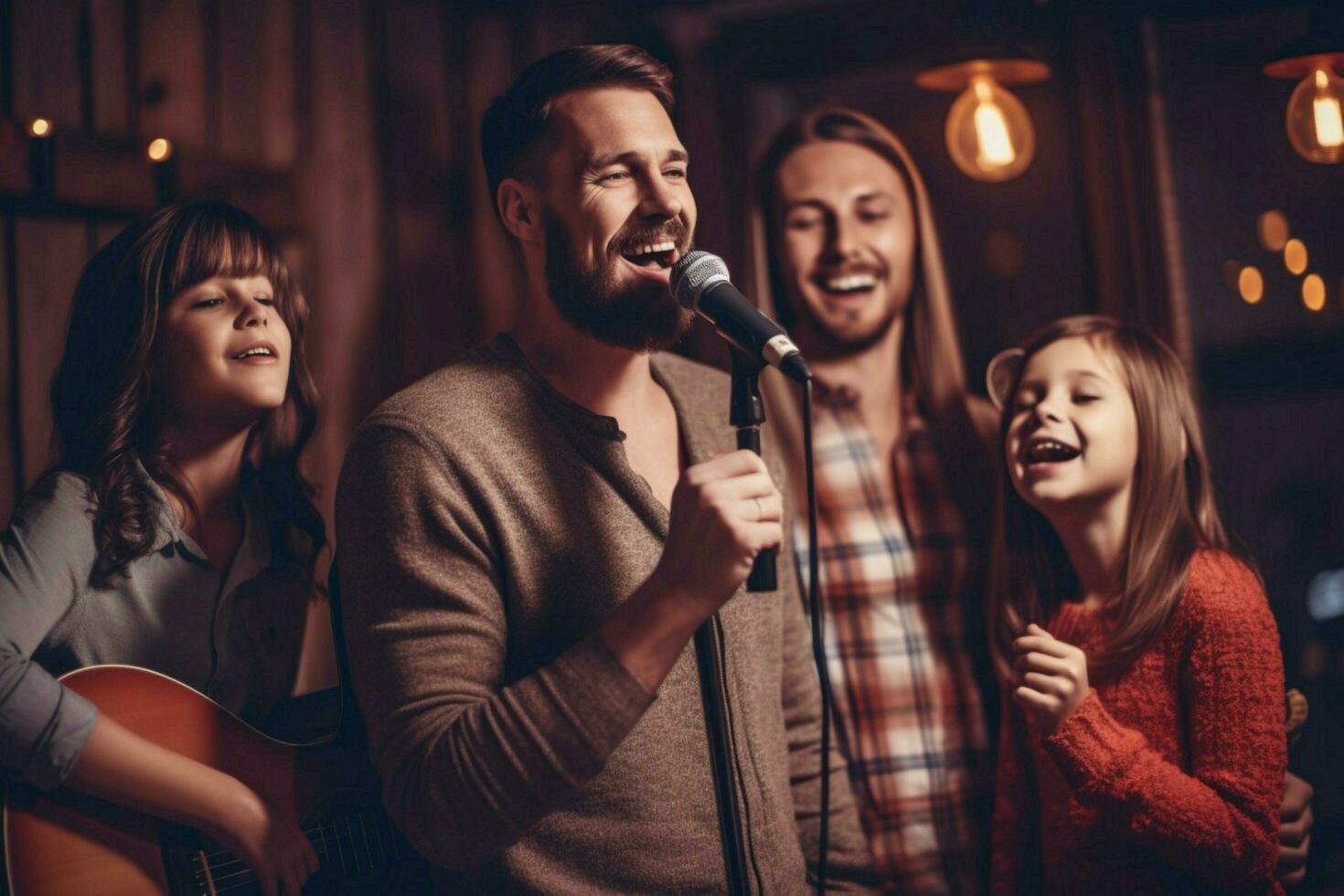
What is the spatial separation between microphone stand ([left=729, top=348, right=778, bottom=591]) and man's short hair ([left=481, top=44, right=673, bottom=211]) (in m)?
Answer: 0.50

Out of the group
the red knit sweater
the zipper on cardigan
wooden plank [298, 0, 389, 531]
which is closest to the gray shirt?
wooden plank [298, 0, 389, 531]

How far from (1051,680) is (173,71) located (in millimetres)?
1456

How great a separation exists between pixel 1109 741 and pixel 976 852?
0.43 metres

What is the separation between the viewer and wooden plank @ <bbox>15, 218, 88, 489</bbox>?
1330mm

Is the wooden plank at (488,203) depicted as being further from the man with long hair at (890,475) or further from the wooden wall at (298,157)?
the man with long hair at (890,475)

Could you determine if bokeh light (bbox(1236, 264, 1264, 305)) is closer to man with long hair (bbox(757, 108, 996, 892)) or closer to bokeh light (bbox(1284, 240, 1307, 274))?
bokeh light (bbox(1284, 240, 1307, 274))

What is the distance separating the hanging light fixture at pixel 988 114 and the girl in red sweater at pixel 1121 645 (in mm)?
368

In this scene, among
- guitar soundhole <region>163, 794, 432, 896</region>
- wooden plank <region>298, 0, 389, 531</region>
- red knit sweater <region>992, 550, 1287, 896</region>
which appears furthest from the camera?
wooden plank <region>298, 0, 389, 531</region>

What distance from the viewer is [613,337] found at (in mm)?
1459

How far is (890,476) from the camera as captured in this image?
1869 mm

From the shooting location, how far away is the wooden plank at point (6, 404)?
1.31m

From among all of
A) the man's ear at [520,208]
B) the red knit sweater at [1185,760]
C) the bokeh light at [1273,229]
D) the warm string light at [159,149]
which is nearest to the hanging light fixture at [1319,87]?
the bokeh light at [1273,229]

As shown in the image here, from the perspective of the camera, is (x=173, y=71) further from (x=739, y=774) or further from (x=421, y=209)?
(x=739, y=774)

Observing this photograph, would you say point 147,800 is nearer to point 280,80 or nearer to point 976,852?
point 280,80
